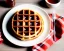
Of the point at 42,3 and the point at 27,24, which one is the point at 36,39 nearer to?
the point at 27,24

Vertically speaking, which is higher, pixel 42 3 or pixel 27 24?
pixel 42 3

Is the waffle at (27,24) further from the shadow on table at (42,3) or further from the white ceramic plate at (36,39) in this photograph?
the shadow on table at (42,3)

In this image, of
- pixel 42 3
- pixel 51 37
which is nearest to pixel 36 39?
pixel 51 37

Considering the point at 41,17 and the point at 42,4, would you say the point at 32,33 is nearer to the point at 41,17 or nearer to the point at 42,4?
the point at 41,17

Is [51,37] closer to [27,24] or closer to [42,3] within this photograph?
[27,24]

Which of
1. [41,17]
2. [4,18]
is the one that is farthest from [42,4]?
[4,18]

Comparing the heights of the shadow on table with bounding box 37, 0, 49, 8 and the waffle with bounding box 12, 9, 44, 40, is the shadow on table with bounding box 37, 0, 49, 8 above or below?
above

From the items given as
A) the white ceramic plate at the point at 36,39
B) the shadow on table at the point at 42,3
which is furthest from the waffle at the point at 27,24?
the shadow on table at the point at 42,3

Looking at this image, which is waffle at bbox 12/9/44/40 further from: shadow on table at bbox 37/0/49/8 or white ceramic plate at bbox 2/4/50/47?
shadow on table at bbox 37/0/49/8

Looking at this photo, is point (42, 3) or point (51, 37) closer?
point (51, 37)

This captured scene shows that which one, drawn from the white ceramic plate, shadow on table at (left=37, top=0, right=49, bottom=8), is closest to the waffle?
the white ceramic plate
